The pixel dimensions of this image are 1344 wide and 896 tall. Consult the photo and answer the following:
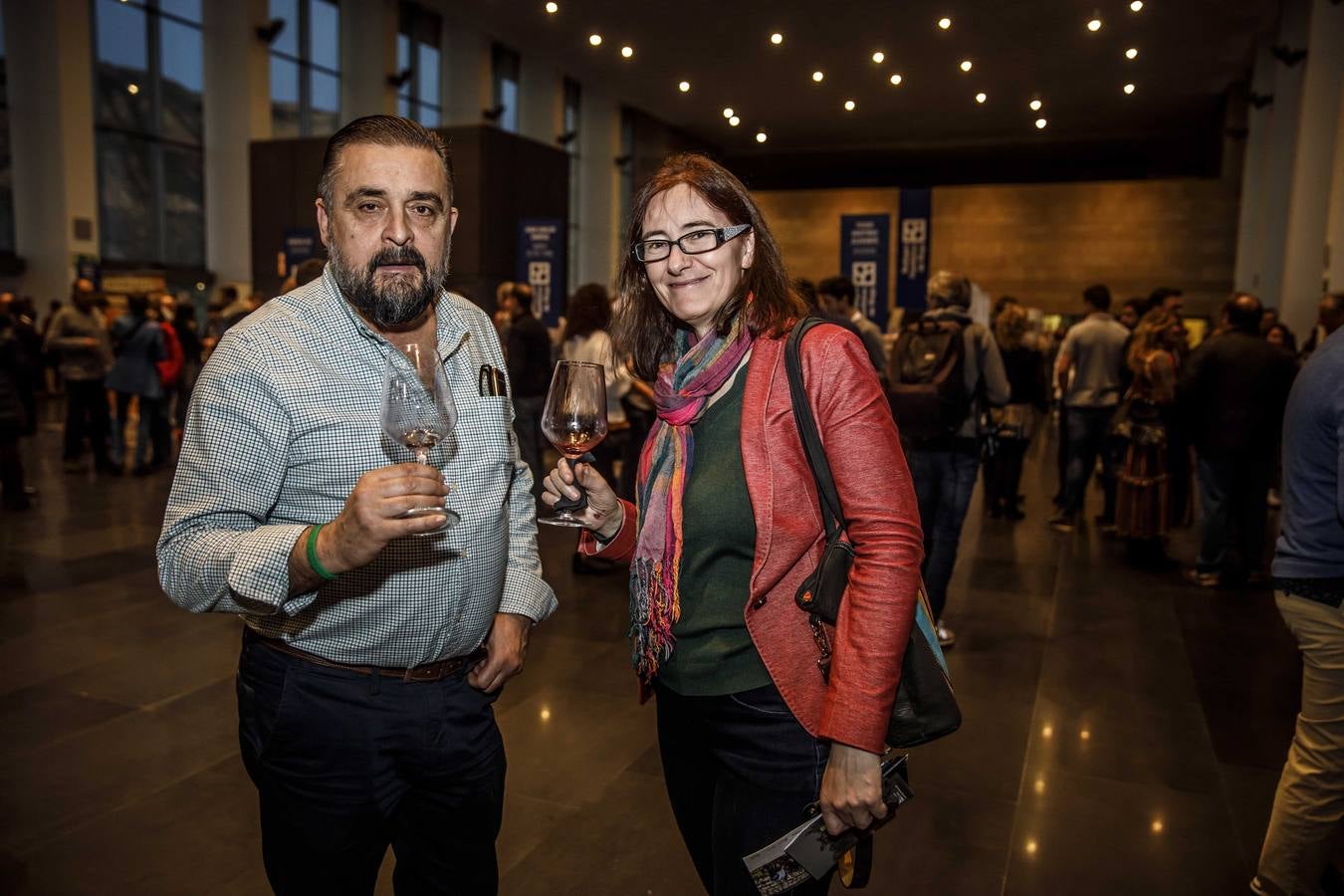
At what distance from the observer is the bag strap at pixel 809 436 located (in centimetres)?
148

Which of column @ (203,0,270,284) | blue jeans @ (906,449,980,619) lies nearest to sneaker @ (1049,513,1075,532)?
blue jeans @ (906,449,980,619)

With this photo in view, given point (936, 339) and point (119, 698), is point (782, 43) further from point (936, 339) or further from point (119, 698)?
point (119, 698)

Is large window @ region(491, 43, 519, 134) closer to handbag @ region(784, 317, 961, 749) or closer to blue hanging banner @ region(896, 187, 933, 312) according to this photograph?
blue hanging banner @ region(896, 187, 933, 312)

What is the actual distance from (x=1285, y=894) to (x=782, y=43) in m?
17.3

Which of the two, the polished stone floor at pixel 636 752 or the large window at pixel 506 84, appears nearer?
the polished stone floor at pixel 636 752

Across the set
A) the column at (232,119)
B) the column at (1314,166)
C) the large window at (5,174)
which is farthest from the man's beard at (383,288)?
the column at (232,119)

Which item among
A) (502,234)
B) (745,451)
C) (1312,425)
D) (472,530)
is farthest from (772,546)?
(502,234)

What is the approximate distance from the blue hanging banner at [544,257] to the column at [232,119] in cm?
671

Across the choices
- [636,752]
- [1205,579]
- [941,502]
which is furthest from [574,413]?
[1205,579]

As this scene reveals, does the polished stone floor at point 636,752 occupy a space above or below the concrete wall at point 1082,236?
below

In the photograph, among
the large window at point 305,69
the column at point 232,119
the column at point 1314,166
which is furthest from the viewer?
the large window at point 305,69

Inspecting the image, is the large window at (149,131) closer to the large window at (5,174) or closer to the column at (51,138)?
the column at (51,138)

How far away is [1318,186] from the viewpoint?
38.3 ft

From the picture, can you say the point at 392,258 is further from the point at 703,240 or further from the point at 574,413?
the point at 703,240
